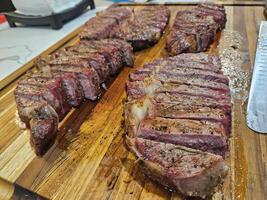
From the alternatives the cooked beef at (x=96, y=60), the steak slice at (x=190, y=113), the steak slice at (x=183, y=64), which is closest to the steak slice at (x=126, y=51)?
the cooked beef at (x=96, y=60)

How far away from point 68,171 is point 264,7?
3.14m

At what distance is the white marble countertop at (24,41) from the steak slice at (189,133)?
1.99 meters

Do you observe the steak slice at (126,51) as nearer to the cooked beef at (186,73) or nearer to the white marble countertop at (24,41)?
the cooked beef at (186,73)

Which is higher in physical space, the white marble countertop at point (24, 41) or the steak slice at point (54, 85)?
the steak slice at point (54, 85)

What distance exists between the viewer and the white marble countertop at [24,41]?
10.9 feet

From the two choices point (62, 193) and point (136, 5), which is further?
point (136, 5)

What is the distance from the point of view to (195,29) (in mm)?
3020

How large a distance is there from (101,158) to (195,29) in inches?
71.5

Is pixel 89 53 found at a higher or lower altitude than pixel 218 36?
higher

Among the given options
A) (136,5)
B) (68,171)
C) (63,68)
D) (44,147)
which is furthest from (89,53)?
(136,5)

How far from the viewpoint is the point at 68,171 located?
1806 mm

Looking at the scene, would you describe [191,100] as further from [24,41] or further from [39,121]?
[24,41]

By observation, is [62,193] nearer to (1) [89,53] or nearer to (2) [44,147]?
(2) [44,147]

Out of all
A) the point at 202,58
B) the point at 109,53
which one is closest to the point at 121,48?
the point at 109,53
